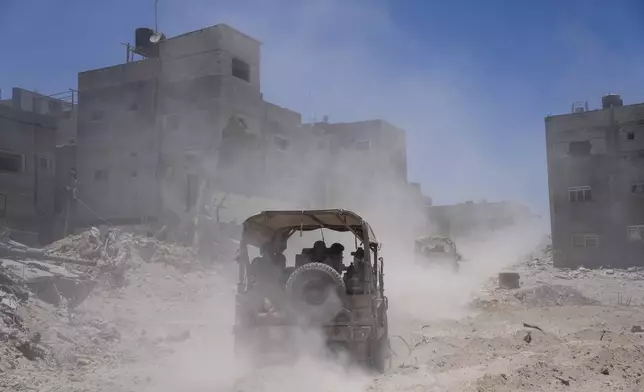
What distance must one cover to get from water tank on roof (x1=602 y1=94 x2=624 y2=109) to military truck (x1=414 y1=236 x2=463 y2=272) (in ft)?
46.0

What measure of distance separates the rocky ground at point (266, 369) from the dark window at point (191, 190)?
8239 millimetres

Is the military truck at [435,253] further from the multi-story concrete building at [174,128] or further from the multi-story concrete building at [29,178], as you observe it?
the multi-story concrete building at [29,178]

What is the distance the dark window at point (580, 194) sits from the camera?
113ft

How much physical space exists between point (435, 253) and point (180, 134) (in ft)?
49.7

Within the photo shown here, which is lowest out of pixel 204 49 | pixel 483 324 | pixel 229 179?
pixel 483 324

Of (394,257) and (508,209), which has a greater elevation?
(508,209)

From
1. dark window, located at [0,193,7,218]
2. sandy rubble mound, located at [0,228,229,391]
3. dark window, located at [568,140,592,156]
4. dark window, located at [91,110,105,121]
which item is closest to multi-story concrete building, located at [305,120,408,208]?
dark window, located at [568,140,592,156]

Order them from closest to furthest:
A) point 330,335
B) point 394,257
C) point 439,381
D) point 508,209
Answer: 1. point 439,381
2. point 330,335
3. point 394,257
4. point 508,209

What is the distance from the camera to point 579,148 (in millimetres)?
35031

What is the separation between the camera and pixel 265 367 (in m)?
8.51

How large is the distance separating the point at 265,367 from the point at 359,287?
1.88 metres

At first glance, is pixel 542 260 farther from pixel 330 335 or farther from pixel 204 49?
pixel 330 335

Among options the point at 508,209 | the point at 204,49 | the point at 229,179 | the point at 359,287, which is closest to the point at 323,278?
the point at 359,287

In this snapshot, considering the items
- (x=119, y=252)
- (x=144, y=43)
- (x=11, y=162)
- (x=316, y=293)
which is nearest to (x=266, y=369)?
(x=316, y=293)
